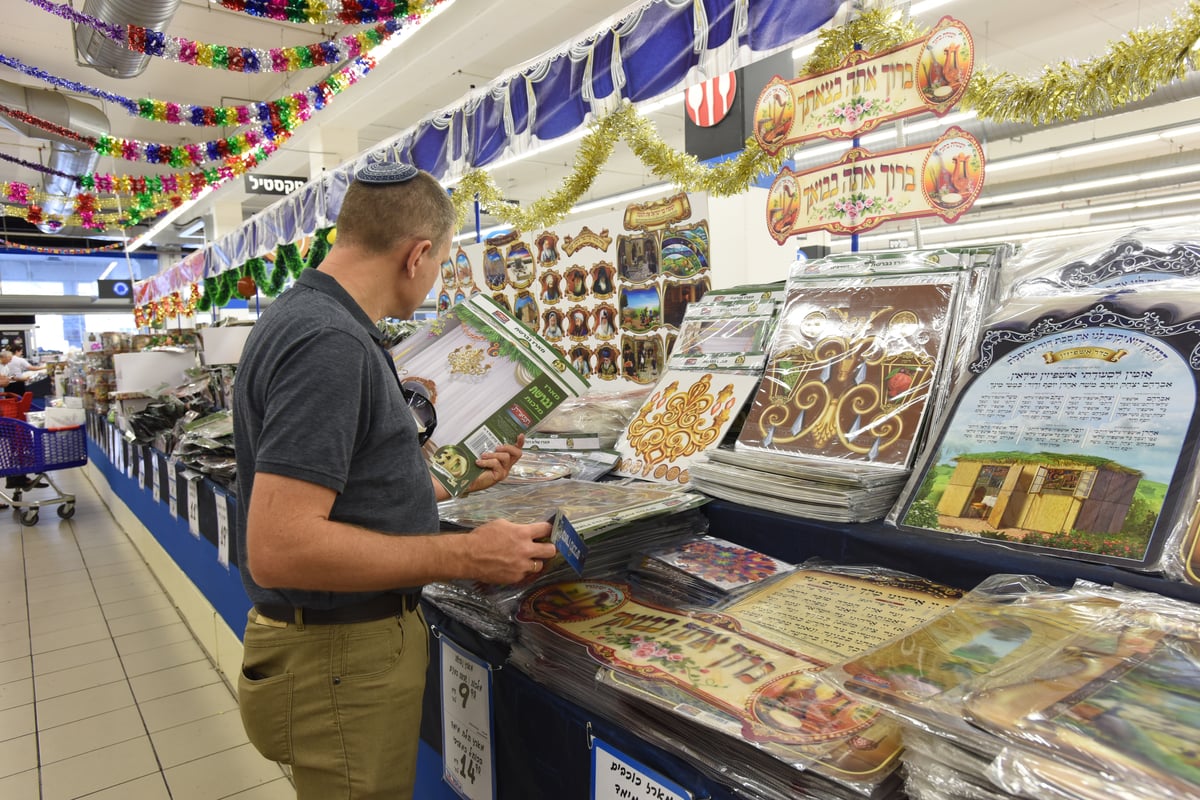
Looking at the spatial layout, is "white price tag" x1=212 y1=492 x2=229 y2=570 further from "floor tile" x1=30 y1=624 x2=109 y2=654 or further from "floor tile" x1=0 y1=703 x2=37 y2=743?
"floor tile" x1=30 y1=624 x2=109 y2=654

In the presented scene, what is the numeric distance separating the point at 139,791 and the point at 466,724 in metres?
2.05

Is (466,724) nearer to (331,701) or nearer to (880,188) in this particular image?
(331,701)

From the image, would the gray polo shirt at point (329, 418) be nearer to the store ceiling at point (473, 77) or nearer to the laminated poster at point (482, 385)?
the laminated poster at point (482, 385)

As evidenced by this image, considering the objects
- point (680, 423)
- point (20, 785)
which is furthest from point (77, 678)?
point (680, 423)

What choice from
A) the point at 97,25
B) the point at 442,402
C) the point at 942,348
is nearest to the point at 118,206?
the point at 97,25

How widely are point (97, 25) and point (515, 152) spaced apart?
3729 millimetres

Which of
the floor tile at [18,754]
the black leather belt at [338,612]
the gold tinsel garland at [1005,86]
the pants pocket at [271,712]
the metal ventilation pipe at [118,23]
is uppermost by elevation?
the metal ventilation pipe at [118,23]

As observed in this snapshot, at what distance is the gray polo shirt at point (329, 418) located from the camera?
3.17ft

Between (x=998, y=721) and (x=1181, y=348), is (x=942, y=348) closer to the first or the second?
(x=1181, y=348)

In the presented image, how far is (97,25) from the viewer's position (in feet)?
15.5

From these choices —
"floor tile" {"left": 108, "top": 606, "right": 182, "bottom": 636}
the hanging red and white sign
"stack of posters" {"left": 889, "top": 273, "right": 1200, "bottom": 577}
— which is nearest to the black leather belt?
"stack of posters" {"left": 889, "top": 273, "right": 1200, "bottom": 577}

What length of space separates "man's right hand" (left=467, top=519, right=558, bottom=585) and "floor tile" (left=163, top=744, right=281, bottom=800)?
223 cm

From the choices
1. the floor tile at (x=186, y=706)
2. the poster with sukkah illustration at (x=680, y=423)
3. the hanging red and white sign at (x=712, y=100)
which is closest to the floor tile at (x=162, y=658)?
the floor tile at (x=186, y=706)

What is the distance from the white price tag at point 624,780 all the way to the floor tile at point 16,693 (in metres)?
3.60
